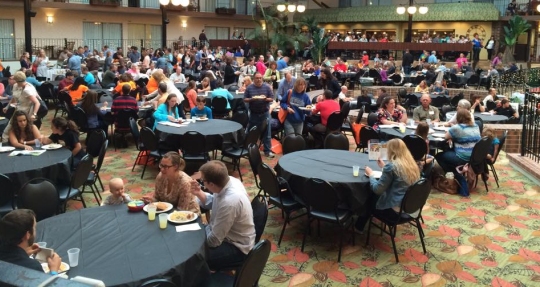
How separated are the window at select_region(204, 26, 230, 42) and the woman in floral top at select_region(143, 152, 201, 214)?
89.5 ft

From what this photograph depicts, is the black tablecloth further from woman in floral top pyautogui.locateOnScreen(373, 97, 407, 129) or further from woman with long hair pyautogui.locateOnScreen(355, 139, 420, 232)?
woman with long hair pyautogui.locateOnScreen(355, 139, 420, 232)

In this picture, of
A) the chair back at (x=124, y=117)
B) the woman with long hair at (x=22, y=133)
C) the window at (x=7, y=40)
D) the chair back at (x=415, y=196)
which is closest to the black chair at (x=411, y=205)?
the chair back at (x=415, y=196)

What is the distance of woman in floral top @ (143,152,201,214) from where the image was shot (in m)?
4.91

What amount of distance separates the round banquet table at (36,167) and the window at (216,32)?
2574 cm

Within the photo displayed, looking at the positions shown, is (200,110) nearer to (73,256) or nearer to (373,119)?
(373,119)

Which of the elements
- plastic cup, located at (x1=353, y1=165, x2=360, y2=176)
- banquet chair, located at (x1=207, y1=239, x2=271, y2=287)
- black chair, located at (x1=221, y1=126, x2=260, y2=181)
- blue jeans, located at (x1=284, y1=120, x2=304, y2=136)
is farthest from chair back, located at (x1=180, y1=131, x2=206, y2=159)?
banquet chair, located at (x1=207, y1=239, x2=271, y2=287)

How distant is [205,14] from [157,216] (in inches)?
1060

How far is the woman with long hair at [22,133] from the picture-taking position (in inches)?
272

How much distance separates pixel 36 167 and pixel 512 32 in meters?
25.8

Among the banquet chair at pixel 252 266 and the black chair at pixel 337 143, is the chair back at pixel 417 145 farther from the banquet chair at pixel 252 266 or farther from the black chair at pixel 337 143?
the banquet chair at pixel 252 266

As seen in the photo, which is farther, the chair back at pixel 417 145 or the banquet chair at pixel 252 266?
the chair back at pixel 417 145

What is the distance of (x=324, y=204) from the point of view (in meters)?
5.46

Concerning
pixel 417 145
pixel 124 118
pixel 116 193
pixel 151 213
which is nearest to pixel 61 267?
pixel 151 213

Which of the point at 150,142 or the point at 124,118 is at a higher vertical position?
the point at 124,118
